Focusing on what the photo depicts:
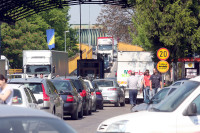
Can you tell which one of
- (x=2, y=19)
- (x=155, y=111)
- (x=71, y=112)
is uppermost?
(x=2, y=19)

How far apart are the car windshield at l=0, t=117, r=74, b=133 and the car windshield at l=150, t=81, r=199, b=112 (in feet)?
9.62

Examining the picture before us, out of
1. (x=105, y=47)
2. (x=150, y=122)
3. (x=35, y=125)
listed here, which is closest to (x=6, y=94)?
(x=150, y=122)

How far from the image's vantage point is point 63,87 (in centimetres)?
1988

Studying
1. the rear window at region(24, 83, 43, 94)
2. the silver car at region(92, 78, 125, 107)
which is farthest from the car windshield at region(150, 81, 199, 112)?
the silver car at region(92, 78, 125, 107)

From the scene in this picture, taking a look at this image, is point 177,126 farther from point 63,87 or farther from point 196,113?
point 63,87

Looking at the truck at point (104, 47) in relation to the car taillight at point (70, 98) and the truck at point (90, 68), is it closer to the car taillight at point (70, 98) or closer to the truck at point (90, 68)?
the truck at point (90, 68)

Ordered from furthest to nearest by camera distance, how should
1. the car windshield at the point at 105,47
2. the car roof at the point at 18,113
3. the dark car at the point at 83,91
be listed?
the car windshield at the point at 105,47, the dark car at the point at 83,91, the car roof at the point at 18,113

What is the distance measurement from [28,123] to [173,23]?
2597 centimetres

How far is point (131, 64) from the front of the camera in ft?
108

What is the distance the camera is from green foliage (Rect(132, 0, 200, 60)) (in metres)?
30.6

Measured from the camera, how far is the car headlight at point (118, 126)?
799cm

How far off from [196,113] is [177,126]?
0.34 meters

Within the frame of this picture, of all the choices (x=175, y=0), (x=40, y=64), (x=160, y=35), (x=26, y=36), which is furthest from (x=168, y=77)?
(x=26, y=36)

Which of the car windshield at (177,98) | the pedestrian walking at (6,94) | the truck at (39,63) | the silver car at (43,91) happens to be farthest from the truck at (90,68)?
the car windshield at (177,98)
